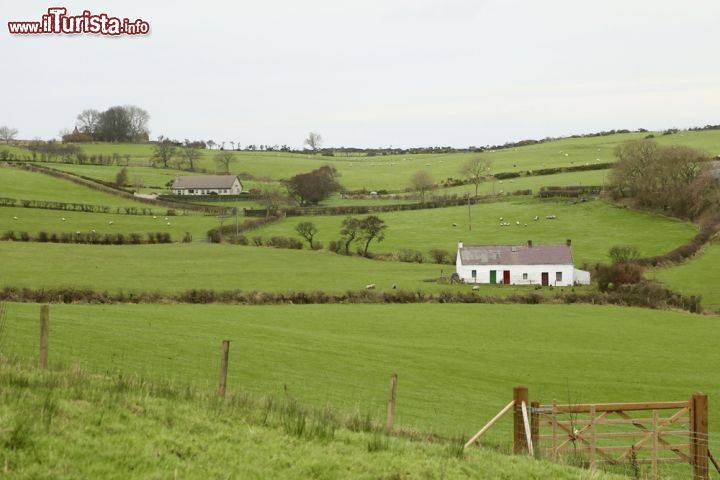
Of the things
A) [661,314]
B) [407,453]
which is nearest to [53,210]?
[661,314]

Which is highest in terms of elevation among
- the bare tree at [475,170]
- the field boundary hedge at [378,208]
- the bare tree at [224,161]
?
the bare tree at [224,161]

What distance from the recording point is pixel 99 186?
119m

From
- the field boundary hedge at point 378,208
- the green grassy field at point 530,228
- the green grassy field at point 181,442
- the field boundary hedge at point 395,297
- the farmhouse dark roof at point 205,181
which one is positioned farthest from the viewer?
the farmhouse dark roof at point 205,181

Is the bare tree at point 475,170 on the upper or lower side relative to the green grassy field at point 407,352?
upper

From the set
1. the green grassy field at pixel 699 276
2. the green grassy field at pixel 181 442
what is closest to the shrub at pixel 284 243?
the green grassy field at pixel 699 276

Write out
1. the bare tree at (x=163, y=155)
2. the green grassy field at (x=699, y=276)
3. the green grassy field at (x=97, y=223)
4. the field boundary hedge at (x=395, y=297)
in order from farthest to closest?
1. the bare tree at (x=163, y=155)
2. the green grassy field at (x=97, y=223)
3. the green grassy field at (x=699, y=276)
4. the field boundary hedge at (x=395, y=297)

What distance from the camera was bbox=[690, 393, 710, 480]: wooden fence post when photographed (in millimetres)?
16578

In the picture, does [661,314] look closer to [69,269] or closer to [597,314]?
[597,314]

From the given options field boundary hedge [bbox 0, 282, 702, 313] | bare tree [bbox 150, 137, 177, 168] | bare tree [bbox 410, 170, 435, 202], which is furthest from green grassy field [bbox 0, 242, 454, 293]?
bare tree [bbox 150, 137, 177, 168]

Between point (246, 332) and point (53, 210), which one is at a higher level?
point (53, 210)

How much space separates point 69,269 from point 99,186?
63359 mm

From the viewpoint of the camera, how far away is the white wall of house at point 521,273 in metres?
71.6

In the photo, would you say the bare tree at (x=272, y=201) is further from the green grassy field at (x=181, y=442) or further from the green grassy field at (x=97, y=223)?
the green grassy field at (x=181, y=442)

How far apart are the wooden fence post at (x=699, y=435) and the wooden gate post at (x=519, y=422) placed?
4007mm
